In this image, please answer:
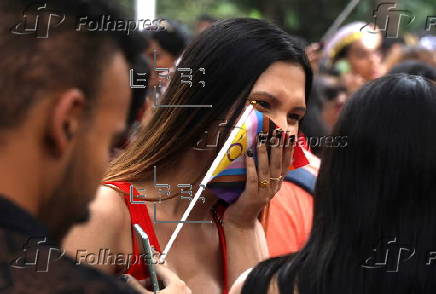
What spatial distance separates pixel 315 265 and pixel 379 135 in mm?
366

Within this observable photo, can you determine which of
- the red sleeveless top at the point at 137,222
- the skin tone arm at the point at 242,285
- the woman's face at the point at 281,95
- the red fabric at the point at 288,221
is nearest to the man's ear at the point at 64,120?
the skin tone arm at the point at 242,285

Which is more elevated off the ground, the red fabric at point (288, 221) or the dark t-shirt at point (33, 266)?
the dark t-shirt at point (33, 266)

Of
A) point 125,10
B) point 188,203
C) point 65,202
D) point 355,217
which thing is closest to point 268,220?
point 188,203

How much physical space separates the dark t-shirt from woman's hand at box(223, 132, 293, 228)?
140 cm

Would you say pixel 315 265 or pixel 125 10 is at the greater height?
pixel 125 10

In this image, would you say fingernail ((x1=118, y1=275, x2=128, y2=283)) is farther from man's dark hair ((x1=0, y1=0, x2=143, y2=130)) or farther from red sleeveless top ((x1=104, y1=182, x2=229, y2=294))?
man's dark hair ((x1=0, y1=0, x2=143, y2=130))

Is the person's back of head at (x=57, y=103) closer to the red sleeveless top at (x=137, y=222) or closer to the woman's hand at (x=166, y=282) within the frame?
the woman's hand at (x=166, y=282)

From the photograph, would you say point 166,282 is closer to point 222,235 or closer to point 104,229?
point 104,229

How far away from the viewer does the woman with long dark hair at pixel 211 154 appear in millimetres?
2871

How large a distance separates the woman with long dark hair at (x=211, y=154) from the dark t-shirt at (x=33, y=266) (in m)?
1.20

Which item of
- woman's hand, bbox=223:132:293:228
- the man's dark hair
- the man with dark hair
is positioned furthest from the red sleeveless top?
the man's dark hair

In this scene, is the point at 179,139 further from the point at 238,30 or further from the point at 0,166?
the point at 0,166

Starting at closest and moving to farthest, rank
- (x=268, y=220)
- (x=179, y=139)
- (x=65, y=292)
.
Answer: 1. (x=65, y=292)
2. (x=179, y=139)
3. (x=268, y=220)

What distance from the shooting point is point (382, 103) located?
2.27 meters
